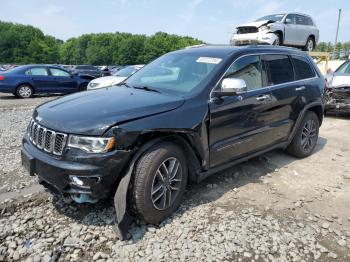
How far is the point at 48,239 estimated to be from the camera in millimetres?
3197

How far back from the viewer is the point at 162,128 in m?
3.29

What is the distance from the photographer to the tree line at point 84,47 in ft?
278

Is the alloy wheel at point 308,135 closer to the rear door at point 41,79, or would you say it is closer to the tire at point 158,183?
the tire at point 158,183

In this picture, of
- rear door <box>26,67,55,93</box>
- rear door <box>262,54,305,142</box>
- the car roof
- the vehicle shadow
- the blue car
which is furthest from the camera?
rear door <box>26,67,55,93</box>

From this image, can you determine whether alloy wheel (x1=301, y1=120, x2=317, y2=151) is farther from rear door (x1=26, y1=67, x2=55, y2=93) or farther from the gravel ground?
rear door (x1=26, y1=67, x2=55, y2=93)

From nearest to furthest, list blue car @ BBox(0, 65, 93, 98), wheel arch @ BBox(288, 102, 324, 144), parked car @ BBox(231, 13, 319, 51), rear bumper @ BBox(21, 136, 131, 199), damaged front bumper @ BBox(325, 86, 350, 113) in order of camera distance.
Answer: rear bumper @ BBox(21, 136, 131, 199), wheel arch @ BBox(288, 102, 324, 144), damaged front bumper @ BBox(325, 86, 350, 113), parked car @ BBox(231, 13, 319, 51), blue car @ BBox(0, 65, 93, 98)

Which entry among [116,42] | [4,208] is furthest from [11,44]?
[4,208]

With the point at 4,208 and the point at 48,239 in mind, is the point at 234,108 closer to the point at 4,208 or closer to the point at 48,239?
the point at 48,239

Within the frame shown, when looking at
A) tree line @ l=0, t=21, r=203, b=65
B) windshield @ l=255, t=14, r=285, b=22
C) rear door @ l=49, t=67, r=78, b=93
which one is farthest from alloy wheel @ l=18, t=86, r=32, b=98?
tree line @ l=0, t=21, r=203, b=65

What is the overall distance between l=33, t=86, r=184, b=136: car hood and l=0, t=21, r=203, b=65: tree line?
3292 inches

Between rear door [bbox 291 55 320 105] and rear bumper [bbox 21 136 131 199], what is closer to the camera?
rear bumper [bbox 21 136 131 199]

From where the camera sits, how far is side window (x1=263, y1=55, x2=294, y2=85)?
472cm

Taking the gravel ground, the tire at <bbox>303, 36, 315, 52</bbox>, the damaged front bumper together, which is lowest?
the gravel ground

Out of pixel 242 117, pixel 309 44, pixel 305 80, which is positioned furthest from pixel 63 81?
pixel 242 117
